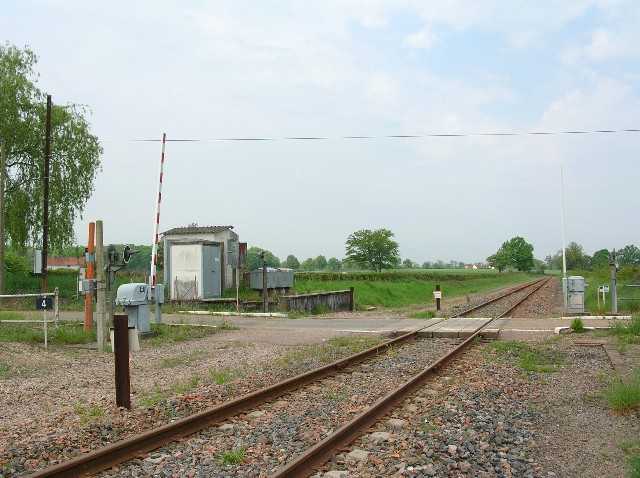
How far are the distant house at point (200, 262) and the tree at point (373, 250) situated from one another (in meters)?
79.6

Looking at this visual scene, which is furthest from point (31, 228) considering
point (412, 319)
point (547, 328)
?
point (547, 328)

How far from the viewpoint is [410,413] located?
730 centimetres

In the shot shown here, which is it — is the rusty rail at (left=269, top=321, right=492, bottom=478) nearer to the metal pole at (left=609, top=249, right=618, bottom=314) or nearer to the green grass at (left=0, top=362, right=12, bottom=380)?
the green grass at (left=0, top=362, right=12, bottom=380)

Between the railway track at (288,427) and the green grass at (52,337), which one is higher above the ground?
the green grass at (52,337)

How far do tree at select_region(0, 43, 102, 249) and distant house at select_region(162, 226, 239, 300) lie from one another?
5952 mm

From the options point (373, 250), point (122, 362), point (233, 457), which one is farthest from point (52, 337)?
point (373, 250)

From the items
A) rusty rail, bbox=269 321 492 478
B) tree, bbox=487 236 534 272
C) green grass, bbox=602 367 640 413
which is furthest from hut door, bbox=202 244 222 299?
tree, bbox=487 236 534 272

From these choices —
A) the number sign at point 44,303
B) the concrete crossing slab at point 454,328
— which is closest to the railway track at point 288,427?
the concrete crossing slab at point 454,328

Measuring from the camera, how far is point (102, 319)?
12.3 m

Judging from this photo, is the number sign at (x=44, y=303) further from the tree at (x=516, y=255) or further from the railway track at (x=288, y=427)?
the tree at (x=516, y=255)

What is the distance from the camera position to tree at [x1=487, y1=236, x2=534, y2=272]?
148 m

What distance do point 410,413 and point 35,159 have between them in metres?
27.2

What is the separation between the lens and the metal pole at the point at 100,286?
12.2 meters

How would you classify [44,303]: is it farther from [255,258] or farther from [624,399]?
[255,258]
